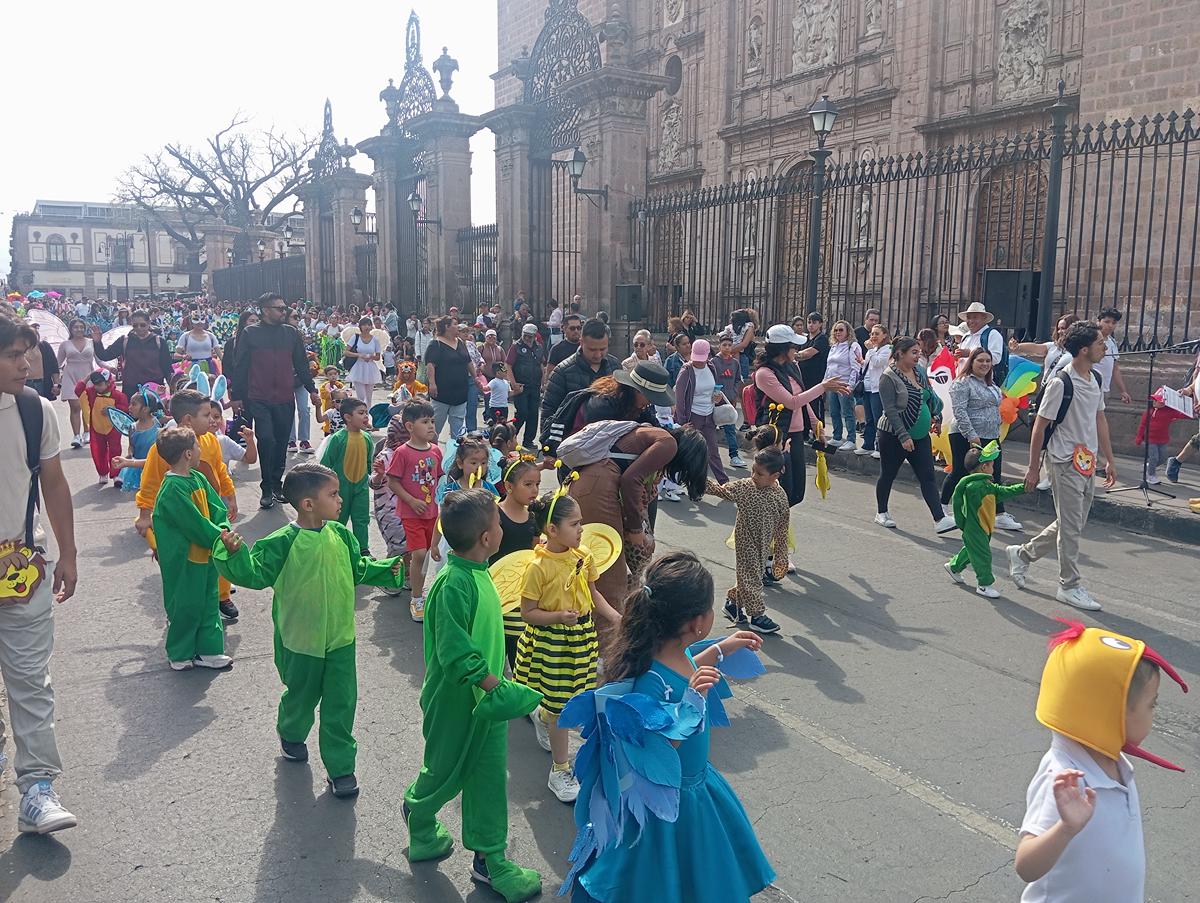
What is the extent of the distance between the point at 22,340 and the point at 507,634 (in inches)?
91.1

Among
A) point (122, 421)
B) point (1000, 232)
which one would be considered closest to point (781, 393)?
point (122, 421)

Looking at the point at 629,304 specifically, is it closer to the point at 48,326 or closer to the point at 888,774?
the point at 48,326

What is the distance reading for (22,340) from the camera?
3.91 meters

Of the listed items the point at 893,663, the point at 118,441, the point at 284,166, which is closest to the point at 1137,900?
the point at 893,663

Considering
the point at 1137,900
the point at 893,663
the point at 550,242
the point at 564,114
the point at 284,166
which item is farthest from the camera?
the point at 284,166

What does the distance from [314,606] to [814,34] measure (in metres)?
22.7

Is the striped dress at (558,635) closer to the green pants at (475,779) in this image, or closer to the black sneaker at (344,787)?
the green pants at (475,779)

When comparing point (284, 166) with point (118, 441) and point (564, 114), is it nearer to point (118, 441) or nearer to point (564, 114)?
point (564, 114)

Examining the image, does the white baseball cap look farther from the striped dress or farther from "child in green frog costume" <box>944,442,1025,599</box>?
the striped dress

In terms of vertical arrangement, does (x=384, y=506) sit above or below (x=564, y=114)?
below

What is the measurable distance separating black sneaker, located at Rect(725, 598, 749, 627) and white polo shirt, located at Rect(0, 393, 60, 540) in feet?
13.1

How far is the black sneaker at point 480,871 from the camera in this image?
11.5 ft

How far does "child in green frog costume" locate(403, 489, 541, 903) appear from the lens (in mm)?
3445

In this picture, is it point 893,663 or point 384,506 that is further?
point 384,506
